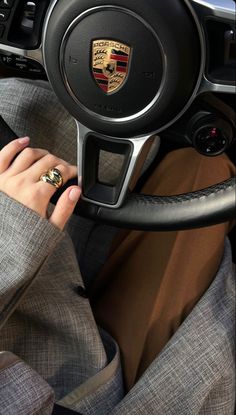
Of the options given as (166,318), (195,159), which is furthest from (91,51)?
(166,318)

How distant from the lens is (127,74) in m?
0.62

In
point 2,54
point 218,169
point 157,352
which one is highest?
point 2,54

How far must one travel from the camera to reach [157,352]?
83 centimetres

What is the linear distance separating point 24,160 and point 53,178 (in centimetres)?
4

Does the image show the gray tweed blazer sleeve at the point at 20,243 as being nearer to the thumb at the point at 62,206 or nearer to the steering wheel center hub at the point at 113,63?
the thumb at the point at 62,206

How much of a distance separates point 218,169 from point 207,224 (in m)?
0.20

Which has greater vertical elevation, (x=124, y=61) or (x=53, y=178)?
(x=124, y=61)

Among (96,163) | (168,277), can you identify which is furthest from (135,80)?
(168,277)

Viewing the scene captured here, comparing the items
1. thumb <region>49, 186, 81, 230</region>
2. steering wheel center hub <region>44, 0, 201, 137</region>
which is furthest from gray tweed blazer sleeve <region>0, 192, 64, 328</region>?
steering wheel center hub <region>44, 0, 201, 137</region>

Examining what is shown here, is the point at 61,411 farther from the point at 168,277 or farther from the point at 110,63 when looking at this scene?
the point at 110,63

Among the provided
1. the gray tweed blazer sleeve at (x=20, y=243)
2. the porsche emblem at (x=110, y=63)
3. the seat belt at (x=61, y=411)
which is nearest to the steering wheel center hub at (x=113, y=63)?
the porsche emblem at (x=110, y=63)

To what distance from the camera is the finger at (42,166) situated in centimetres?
66

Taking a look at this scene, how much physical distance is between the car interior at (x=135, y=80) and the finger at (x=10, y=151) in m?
0.03

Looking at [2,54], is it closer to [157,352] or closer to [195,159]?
[195,159]
